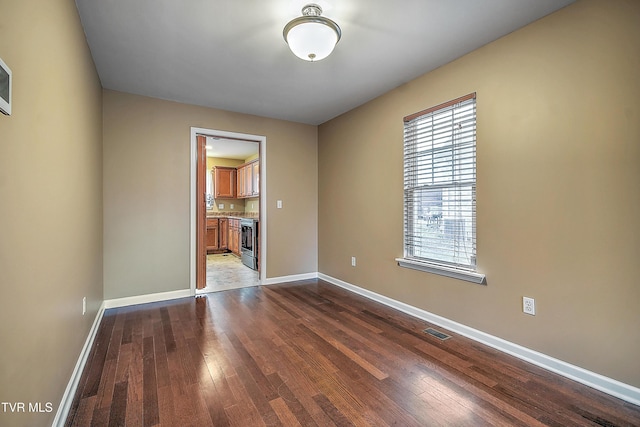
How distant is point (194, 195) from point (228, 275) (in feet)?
5.52

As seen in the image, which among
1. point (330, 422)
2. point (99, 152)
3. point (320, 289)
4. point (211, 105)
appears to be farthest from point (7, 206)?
point (320, 289)

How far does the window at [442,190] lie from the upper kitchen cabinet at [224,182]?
5387 mm

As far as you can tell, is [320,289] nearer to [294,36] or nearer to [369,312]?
[369,312]

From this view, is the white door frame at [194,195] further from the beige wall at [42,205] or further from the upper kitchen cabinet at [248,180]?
the upper kitchen cabinet at [248,180]

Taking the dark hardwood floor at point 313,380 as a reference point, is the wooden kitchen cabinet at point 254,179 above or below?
above

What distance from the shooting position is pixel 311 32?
2027 millimetres

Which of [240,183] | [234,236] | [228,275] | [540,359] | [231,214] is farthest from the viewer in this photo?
[231,214]

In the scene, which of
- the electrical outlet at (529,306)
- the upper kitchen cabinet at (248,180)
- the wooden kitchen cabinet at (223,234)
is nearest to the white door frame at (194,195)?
the upper kitchen cabinet at (248,180)

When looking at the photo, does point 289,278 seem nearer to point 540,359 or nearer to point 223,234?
point 540,359

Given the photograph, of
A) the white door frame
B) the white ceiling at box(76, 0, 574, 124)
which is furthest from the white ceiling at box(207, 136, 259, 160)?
the white ceiling at box(76, 0, 574, 124)

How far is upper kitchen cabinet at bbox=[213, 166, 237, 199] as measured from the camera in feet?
24.2

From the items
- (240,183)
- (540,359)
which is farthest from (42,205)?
(240,183)

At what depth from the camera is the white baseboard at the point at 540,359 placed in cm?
176

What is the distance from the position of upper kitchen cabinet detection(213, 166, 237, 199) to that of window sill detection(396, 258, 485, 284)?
17.8ft
